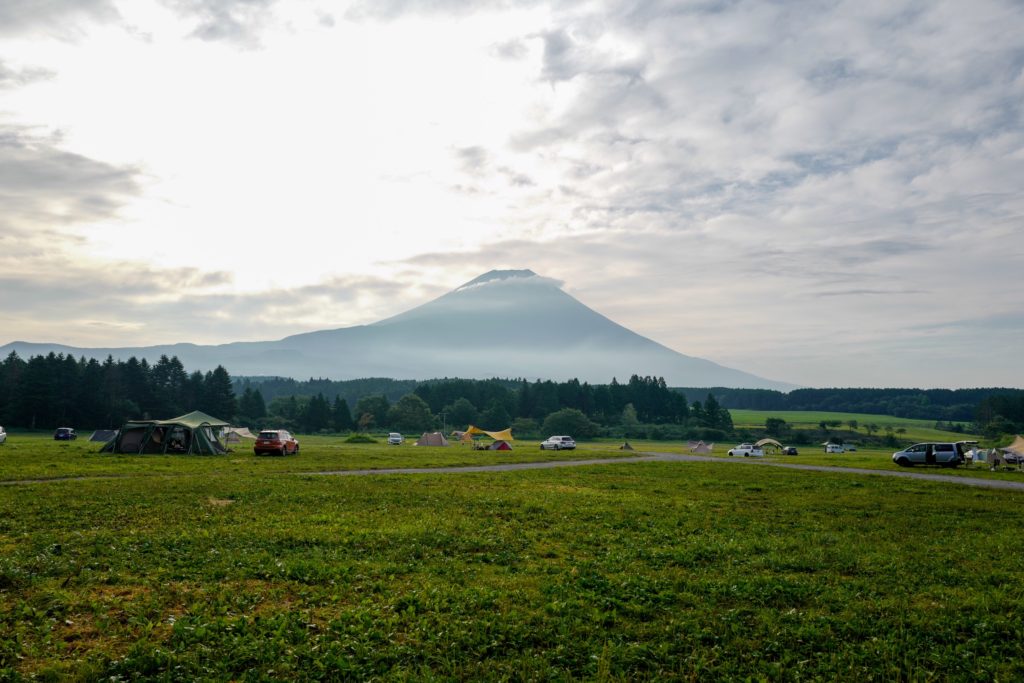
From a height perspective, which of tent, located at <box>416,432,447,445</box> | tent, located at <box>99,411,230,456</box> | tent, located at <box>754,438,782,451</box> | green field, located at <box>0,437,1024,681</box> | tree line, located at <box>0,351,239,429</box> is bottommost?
tent, located at <box>754,438,782,451</box>

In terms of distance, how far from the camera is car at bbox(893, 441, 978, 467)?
143 feet

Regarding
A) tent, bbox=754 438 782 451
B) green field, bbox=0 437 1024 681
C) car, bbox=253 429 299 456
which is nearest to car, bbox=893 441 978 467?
green field, bbox=0 437 1024 681

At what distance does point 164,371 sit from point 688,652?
146609mm

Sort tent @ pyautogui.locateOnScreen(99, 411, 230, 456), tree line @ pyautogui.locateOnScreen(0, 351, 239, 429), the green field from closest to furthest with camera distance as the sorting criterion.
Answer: the green field
tent @ pyautogui.locateOnScreen(99, 411, 230, 456)
tree line @ pyautogui.locateOnScreen(0, 351, 239, 429)

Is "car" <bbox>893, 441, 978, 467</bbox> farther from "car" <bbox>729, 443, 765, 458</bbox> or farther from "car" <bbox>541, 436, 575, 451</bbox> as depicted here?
"car" <bbox>541, 436, 575, 451</bbox>

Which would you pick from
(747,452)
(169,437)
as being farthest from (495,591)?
(747,452)

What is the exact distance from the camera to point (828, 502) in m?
22.0

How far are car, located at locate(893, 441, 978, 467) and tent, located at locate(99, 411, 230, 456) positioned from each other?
166 ft

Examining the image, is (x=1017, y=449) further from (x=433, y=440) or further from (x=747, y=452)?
(x=433, y=440)

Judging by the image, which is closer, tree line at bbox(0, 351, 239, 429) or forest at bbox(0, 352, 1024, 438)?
tree line at bbox(0, 351, 239, 429)

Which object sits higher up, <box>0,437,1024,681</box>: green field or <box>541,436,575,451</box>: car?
A: <box>0,437,1024,681</box>: green field

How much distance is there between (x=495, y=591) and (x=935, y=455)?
151ft

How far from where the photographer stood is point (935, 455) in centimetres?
4388

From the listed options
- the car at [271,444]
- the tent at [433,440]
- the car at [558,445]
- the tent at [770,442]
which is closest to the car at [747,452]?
the tent at [770,442]
